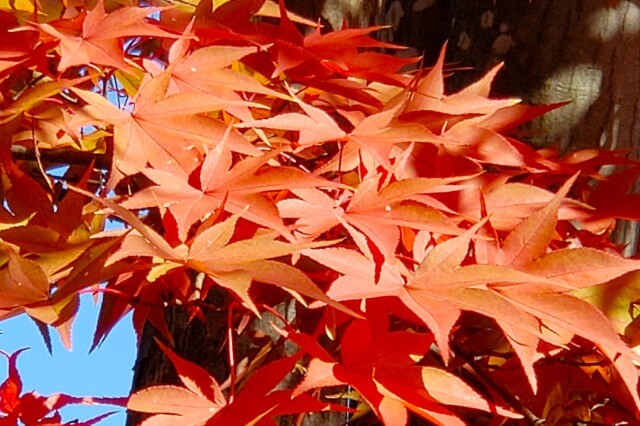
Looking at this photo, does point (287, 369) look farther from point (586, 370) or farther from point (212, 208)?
point (586, 370)

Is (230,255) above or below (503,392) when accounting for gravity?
above

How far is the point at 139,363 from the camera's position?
1.30 meters

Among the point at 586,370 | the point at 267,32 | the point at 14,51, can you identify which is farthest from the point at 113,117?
the point at 586,370

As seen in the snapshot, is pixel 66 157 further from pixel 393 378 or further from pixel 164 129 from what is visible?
pixel 393 378

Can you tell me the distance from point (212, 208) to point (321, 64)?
0.22 meters

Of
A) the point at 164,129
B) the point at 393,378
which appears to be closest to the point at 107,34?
the point at 164,129

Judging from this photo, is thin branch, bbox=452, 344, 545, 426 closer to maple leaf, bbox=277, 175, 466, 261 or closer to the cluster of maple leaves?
the cluster of maple leaves

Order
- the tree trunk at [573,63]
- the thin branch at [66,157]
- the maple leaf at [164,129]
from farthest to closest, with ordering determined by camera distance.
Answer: the tree trunk at [573,63], the thin branch at [66,157], the maple leaf at [164,129]

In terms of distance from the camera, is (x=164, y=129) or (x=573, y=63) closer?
(x=164, y=129)

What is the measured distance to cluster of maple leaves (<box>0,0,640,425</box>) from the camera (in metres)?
0.52

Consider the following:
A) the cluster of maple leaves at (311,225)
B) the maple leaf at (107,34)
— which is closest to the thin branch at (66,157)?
the cluster of maple leaves at (311,225)

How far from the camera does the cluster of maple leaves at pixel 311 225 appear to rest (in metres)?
0.52

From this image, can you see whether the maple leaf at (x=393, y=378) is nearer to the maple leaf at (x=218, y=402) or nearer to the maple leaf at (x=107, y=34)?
the maple leaf at (x=218, y=402)

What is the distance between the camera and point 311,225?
572mm
